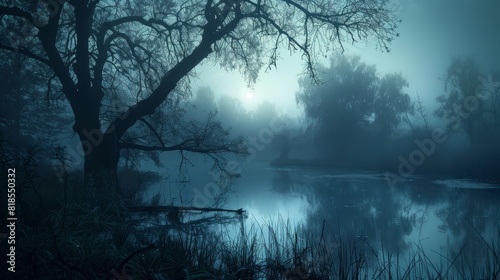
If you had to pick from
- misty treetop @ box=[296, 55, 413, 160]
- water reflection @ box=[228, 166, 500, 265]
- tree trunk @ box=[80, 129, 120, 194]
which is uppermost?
misty treetop @ box=[296, 55, 413, 160]

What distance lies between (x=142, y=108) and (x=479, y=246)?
24.1 ft

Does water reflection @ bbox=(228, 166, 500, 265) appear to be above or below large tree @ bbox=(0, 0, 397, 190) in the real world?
below

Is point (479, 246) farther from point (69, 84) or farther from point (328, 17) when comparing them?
point (69, 84)

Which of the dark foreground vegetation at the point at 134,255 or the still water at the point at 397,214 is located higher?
the dark foreground vegetation at the point at 134,255

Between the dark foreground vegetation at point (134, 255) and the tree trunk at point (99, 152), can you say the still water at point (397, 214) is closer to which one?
the dark foreground vegetation at point (134, 255)

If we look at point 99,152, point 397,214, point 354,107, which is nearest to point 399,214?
point 397,214

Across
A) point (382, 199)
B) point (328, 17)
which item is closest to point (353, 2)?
point (328, 17)

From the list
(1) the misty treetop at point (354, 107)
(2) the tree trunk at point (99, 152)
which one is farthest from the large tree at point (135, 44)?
(1) the misty treetop at point (354, 107)

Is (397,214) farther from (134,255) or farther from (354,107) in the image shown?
(354,107)

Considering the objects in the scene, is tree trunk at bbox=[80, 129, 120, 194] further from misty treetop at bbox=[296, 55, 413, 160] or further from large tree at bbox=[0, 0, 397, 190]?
misty treetop at bbox=[296, 55, 413, 160]

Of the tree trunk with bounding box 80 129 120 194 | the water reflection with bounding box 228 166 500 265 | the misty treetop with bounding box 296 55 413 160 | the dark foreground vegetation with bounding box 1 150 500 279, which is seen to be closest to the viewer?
the dark foreground vegetation with bounding box 1 150 500 279

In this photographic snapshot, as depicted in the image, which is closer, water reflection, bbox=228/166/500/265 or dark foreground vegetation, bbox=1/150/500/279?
dark foreground vegetation, bbox=1/150/500/279

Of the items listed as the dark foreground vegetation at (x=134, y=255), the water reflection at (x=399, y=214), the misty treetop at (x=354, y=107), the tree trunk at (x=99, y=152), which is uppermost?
the misty treetop at (x=354, y=107)

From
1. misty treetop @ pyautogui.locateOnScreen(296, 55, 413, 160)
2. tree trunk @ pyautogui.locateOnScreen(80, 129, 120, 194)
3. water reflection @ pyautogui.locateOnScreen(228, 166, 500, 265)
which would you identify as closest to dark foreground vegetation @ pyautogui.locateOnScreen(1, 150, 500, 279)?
water reflection @ pyautogui.locateOnScreen(228, 166, 500, 265)
